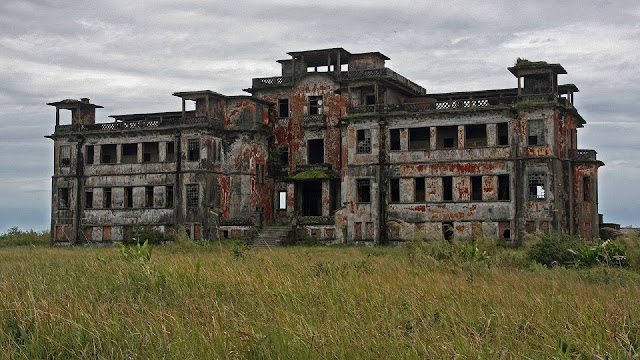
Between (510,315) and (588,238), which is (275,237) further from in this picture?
(510,315)

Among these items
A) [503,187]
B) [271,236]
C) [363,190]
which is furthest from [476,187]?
[271,236]

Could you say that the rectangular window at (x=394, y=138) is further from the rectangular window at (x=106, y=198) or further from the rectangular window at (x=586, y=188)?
the rectangular window at (x=106, y=198)

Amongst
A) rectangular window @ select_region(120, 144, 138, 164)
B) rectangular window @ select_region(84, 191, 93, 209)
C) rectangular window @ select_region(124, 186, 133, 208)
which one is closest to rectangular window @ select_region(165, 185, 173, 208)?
rectangular window @ select_region(124, 186, 133, 208)

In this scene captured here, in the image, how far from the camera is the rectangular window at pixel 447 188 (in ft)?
127

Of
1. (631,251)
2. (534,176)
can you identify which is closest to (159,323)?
(631,251)

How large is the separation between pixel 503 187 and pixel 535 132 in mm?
3433

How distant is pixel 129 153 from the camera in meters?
49.3

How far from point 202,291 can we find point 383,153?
1137 inches

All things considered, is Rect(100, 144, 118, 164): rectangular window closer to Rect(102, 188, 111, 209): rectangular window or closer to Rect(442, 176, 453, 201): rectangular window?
Rect(102, 188, 111, 209): rectangular window

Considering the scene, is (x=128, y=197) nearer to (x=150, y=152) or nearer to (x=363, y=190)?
(x=150, y=152)

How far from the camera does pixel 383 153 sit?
40000mm

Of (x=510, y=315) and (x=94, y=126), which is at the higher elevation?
(x=94, y=126)

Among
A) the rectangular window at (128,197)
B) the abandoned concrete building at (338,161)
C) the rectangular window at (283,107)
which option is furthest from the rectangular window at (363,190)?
the rectangular window at (128,197)

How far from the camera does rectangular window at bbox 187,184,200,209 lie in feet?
142
